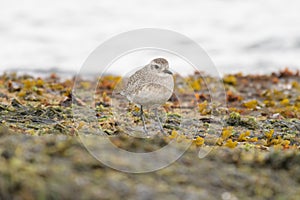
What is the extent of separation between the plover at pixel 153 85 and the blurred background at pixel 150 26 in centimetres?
779

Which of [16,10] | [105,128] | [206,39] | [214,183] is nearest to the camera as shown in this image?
[214,183]

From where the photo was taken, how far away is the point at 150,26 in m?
17.2

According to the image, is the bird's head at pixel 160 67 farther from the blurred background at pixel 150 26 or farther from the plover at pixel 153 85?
the blurred background at pixel 150 26

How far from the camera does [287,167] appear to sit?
17.5 feet

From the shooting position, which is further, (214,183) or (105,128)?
(105,128)

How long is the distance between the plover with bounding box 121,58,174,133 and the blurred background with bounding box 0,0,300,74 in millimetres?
7789

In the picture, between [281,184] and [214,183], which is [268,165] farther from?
[214,183]

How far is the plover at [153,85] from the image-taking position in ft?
21.2

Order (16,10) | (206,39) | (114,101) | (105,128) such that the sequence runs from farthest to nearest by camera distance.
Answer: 1. (16,10)
2. (206,39)
3. (114,101)
4. (105,128)

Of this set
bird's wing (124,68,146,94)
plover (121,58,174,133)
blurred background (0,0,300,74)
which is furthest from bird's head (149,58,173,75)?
blurred background (0,0,300,74)

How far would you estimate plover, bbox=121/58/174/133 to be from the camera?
21.2 feet

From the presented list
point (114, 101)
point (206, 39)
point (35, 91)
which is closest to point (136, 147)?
point (114, 101)

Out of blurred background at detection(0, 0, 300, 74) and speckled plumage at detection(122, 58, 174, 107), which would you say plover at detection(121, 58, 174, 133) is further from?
blurred background at detection(0, 0, 300, 74)

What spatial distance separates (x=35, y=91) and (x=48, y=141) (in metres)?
5.15
